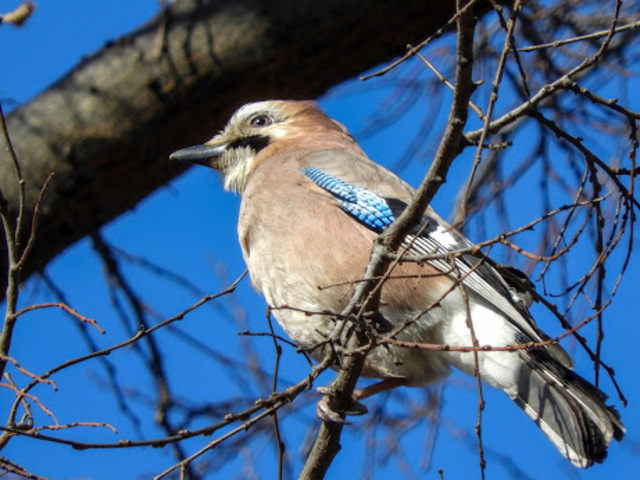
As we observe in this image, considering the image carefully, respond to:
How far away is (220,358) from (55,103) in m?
1.55

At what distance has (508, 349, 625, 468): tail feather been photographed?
3490 mm

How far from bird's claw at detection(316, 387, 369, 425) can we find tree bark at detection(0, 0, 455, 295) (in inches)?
64.1

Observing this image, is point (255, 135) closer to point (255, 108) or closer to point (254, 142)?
point (254, 142)

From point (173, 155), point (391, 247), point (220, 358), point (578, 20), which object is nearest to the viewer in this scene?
point (391, 247)

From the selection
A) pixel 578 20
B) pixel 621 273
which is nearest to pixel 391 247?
pixel 621 273

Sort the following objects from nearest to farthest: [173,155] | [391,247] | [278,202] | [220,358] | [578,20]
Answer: [391,247], [278,202], [173,155], [220,358], [578,20]

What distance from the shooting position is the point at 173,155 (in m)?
4.53

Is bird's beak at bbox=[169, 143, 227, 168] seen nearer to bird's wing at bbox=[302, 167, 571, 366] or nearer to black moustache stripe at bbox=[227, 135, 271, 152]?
black moustache stripe at bbox=[227, 135, 271, 152]

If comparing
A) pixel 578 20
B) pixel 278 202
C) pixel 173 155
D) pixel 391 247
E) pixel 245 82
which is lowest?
pixel 391 247

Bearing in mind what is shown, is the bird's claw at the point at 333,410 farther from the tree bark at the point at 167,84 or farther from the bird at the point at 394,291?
the tree bark at the point at 167,84

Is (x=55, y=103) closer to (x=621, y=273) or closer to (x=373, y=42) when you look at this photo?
(x=373, y=42)

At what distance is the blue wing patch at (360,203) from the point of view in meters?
4.04

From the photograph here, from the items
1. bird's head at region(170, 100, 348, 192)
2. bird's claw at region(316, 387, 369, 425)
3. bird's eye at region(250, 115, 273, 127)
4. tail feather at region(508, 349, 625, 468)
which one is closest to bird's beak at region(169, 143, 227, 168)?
bird's head at region(170, 100, 348, 192)

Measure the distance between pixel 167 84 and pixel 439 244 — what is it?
1.51 m
